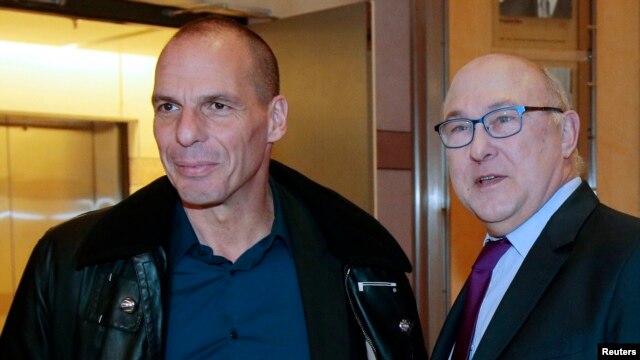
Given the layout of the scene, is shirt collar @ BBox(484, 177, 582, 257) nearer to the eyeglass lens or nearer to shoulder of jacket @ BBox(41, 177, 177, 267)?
the eyeglass lens

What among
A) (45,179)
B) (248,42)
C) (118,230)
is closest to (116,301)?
(118,230)

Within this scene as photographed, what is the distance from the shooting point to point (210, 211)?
2670 millimetres

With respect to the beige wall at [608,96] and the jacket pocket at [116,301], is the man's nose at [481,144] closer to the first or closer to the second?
the jacket pocket at [116,301]

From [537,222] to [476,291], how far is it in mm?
246

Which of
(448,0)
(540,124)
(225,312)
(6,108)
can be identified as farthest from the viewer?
(448,0)

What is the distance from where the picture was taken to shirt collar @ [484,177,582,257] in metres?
2.31

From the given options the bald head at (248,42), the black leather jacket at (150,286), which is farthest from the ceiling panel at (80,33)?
the black leather jacket at (150,286)

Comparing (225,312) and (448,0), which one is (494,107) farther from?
(448,0)

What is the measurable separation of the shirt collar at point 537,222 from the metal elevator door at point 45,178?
3324mm

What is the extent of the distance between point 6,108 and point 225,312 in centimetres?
277

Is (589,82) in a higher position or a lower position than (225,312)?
higher

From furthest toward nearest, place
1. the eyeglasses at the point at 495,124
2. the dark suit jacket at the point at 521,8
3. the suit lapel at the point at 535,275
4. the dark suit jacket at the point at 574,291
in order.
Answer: the dark suit jacket at the point at 521,8, the eyeglasses at the point at 495,124, the suit lapel at the point at 535,275, the dark suit jacket at the point at 574,291

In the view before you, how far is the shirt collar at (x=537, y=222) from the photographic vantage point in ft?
7.57

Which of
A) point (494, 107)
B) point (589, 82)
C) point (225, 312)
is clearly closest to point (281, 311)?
point (225, 312)
